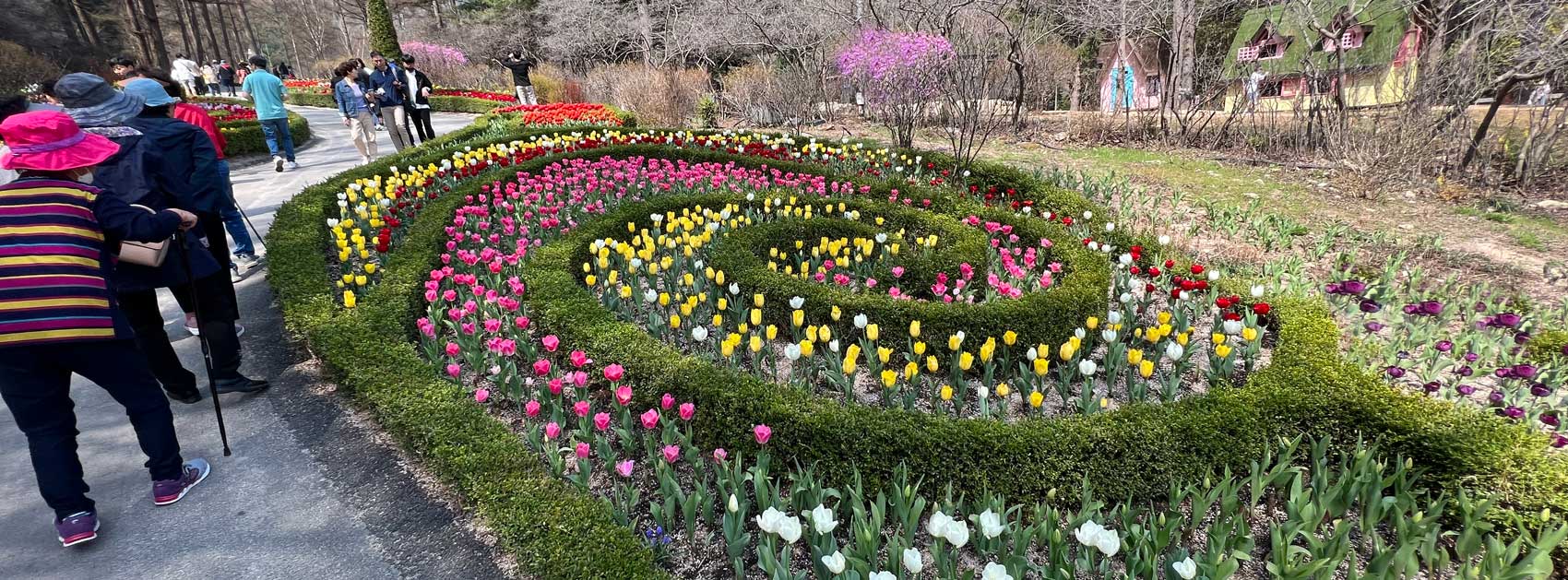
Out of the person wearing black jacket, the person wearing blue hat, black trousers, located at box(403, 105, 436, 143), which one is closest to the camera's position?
the person wearing blue hat

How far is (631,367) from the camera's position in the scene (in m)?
3.41

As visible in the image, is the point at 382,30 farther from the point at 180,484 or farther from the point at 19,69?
the point at 180,484

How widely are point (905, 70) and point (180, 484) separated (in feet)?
33.1

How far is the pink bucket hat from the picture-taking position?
246cm

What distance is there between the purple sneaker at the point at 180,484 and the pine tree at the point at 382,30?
919 inches

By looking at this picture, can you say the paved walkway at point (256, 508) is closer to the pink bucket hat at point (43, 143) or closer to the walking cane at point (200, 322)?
the walking cane at point (200, 322)

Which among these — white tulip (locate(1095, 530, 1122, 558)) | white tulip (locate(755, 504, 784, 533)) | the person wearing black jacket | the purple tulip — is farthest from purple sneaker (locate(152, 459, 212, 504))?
the person wearing black jacket

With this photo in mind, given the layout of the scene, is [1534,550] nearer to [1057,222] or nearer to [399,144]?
[1057,222]

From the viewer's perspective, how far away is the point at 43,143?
2.51 m

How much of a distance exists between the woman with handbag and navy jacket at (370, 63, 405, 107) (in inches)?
281

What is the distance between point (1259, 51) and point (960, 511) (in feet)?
47.1

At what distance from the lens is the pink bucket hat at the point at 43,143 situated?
2.46m

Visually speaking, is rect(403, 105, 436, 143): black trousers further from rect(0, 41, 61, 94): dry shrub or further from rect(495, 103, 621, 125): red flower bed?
rect(0, 41, 61, 94): dry shrub

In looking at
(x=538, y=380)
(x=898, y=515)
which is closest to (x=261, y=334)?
(x=538, y=380)
